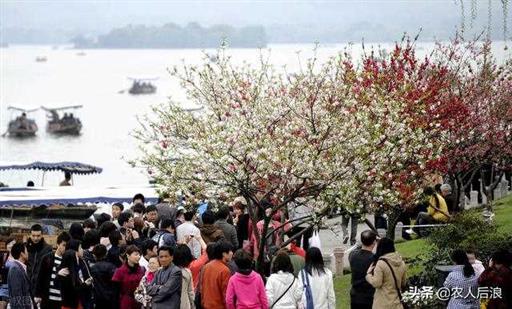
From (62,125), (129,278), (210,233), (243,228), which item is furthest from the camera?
(62,125)

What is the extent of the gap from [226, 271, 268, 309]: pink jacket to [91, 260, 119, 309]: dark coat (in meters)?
2.47

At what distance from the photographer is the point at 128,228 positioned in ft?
64.0

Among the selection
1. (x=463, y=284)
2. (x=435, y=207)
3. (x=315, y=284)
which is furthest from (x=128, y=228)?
(x=463, y=284)

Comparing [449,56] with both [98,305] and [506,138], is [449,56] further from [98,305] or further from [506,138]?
[98,305]

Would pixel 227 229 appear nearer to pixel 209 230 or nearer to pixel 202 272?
pixel 209 230

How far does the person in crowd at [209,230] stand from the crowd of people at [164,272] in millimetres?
16

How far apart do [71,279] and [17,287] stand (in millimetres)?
1351

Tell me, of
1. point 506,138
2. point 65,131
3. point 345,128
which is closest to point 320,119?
point 345,128

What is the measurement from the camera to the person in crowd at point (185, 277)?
14.3 meters

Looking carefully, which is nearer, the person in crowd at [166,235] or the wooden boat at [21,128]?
the person in crowd at [166,235]

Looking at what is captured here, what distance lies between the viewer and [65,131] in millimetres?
100562

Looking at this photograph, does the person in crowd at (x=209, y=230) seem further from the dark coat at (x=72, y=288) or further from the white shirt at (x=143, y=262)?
the dark coat at (x=72, y=288)

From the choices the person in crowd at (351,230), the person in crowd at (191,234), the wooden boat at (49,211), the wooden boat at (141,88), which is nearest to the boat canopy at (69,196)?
the wooden boat at (49,211)

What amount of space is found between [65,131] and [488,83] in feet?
245
